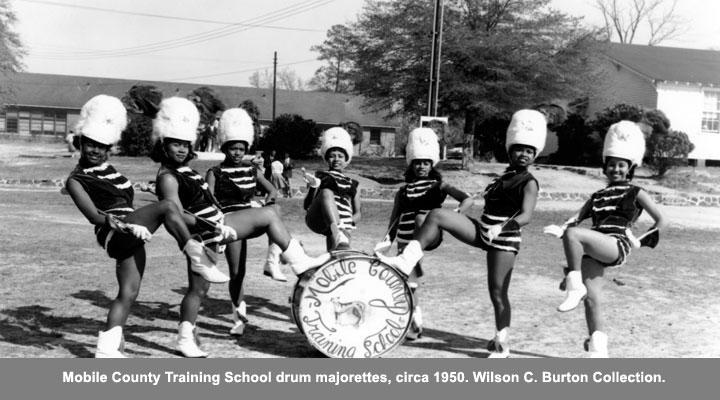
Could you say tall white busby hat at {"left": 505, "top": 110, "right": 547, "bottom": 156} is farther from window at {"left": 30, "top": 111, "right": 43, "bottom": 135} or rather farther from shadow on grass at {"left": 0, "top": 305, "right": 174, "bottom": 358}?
window at {"left": 30, "top": 111, "right": 43, "bottom": 135}

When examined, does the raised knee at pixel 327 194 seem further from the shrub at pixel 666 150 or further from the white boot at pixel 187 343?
the shrub at pixel 666 150

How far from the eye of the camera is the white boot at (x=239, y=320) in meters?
6.63

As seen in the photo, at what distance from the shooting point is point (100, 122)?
541 cm

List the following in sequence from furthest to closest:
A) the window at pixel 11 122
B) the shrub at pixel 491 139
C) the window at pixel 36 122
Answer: the window at pixel 36 122, the window at pixel 11 122, the shrub at pixel 491 139

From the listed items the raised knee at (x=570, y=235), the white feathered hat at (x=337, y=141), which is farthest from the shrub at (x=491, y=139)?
the raised knee at (x=570, y=235)

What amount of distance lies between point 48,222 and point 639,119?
76.9ft

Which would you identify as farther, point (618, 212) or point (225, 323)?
point (225, 323)

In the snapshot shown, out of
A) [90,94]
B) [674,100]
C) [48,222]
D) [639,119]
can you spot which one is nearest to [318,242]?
[48,222]

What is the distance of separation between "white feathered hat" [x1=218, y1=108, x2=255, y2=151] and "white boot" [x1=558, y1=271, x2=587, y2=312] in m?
2.93

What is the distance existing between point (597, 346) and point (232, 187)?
3322 millimetres

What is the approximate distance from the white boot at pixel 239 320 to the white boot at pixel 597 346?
117 inches

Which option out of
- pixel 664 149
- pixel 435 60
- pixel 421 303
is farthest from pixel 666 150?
pixel 421 303

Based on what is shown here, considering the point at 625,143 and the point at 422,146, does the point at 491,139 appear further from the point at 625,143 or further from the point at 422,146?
the point at 625,143

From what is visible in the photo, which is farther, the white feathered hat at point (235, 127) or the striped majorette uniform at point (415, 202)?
the striped majorette uniform at point (415, 202)
